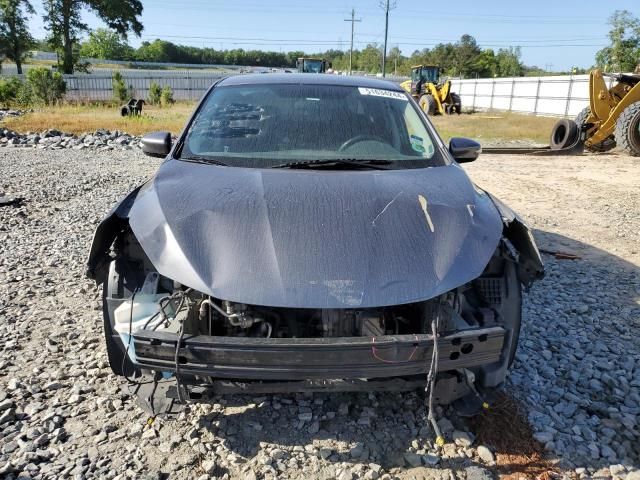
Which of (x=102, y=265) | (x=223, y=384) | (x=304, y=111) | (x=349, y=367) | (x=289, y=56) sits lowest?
(x=223, y=384)

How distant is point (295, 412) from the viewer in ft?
8.77

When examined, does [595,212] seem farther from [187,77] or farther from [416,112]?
[187,77]

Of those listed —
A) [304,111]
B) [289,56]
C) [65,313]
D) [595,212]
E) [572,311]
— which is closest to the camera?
[304,111]

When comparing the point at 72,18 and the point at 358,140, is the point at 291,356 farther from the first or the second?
the point at 72,18

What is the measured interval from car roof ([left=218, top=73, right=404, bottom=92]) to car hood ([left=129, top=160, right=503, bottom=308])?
4.04 feet

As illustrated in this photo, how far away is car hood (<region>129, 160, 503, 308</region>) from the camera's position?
208 centimetres

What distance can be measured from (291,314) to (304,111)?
169cm

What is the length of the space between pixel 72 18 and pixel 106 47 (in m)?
52.2

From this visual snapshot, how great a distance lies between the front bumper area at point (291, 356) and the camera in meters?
1.98

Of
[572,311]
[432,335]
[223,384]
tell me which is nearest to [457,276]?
[432,335]

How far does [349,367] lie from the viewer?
2.02 metres

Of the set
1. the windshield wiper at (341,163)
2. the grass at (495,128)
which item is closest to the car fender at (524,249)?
the windshield wiper at (341,163)

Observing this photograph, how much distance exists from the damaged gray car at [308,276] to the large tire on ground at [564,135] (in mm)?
11881

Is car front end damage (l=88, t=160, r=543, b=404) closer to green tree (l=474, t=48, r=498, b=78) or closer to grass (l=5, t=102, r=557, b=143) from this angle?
grass (l=5, t=102, r=557, b=143)
